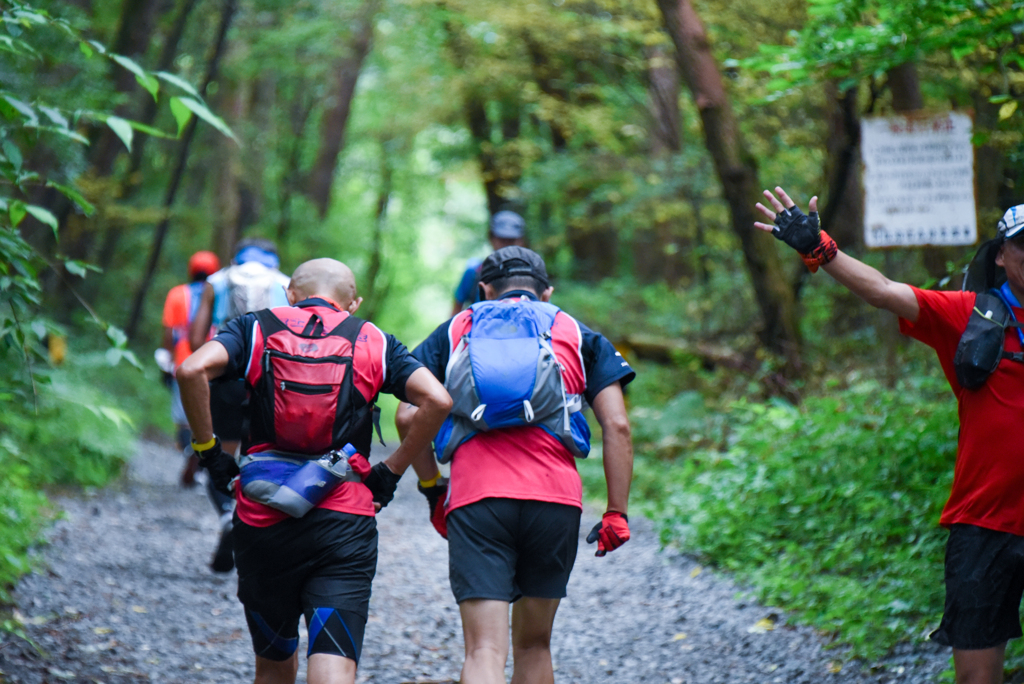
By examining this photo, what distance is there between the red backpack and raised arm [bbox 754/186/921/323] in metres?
1.61

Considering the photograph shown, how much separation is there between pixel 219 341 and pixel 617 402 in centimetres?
151

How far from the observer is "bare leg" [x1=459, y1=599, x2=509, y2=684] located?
10.7 ft

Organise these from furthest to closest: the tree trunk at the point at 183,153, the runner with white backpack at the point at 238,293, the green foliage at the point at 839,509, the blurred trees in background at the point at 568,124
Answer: the tree trunk at the point at 183,153 < the blurred trees in background at the point at 568,124 < the runner with white backpack at the point at 238,293 < the green foliage at the point at 839,509

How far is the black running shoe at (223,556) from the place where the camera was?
6.38 metres

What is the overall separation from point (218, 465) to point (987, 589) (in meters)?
2.79

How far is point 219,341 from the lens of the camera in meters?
3.46

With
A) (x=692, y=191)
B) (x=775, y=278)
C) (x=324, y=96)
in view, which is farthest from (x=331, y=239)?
(x=775, y=278)

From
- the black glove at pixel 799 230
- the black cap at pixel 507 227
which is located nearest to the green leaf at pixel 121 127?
the black glove at pixel 799 230

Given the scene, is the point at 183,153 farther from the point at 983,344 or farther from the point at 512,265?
the point at 983,344

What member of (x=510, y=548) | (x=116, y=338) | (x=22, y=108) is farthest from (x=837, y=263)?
(x=22, y=108)

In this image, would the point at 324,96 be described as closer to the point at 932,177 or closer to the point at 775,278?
the point at 775,278

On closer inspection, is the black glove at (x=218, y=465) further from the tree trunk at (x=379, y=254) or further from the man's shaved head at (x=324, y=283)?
the tree trunk at (x=379, y=254)

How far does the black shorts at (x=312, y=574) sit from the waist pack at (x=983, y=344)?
87.0 inches

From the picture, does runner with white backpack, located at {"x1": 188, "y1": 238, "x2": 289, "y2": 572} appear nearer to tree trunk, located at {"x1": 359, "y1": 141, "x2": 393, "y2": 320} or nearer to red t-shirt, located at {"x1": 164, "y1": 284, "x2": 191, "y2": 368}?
red t-shirt, located at {"x1": 164, "y1": 284, "x2": 191, "y2": 368}
